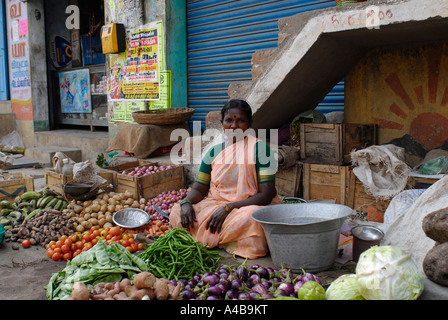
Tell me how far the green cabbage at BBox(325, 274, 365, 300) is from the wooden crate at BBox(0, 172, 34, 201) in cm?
449

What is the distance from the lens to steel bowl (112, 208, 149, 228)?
14.4 ft

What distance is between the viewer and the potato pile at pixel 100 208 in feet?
14.4

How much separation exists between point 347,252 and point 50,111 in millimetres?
10075

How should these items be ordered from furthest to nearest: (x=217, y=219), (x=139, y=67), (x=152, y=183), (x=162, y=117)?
(x=139, y=67), (x=162, y=117), (x=152, y=183), (x=217, y=219)

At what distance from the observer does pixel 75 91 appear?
414 inches

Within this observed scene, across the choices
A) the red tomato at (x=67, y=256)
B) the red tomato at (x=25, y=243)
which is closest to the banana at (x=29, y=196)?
the red tomato at (x=25, y=243)

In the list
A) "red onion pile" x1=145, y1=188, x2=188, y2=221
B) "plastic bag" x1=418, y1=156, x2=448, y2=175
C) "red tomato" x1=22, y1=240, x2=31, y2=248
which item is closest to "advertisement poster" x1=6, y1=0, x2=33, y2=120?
"red onion pile" x1=145, y1=188, x2=188, y2=221

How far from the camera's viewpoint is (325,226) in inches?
112

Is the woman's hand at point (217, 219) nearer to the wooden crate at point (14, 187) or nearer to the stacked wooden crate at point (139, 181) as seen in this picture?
the stacked wooden crate at point (139, 181)

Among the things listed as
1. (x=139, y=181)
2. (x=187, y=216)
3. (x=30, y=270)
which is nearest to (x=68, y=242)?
(x=30, y=270)

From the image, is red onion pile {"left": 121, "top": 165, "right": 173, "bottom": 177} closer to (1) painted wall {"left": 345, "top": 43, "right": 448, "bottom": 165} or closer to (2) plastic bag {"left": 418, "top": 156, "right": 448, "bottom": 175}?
(1) painted wall {"left": 345, "top": 43, "right": 448, "bottom": 165}

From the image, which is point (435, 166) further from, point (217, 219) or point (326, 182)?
point (217, 219)

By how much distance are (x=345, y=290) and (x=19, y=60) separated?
456 inches

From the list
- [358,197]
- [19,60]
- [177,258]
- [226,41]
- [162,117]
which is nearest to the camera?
[177,258]
